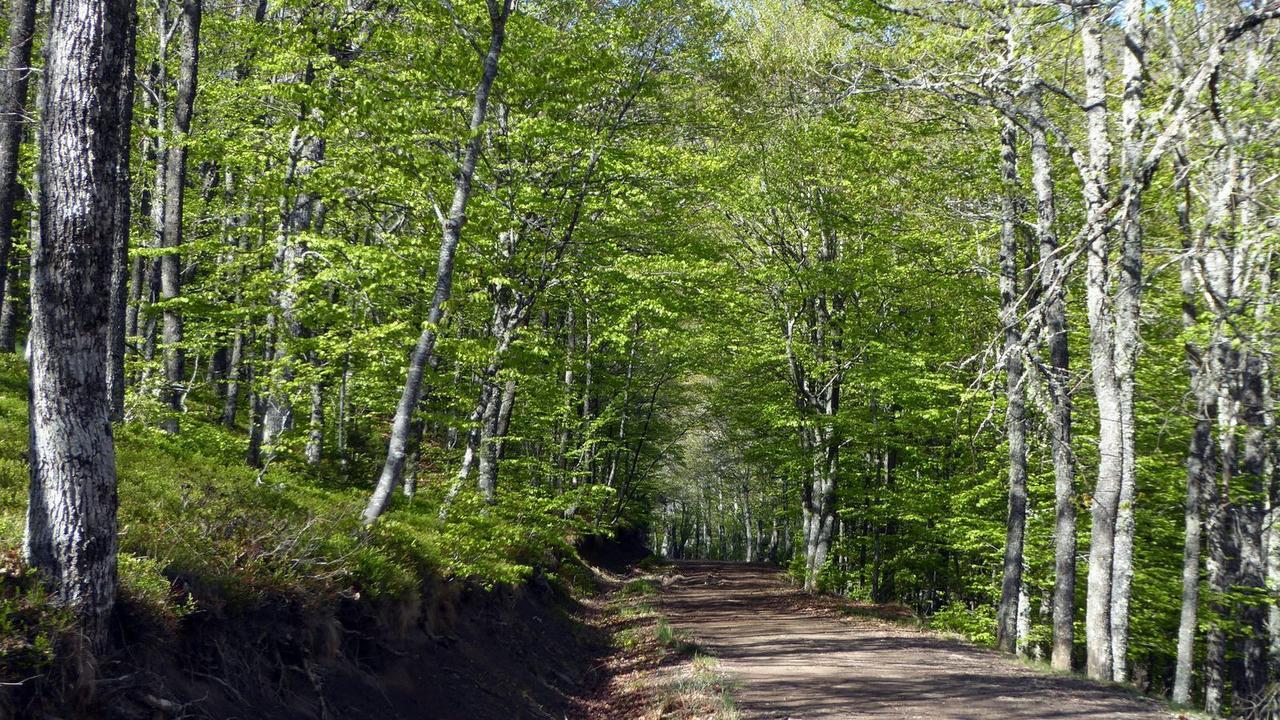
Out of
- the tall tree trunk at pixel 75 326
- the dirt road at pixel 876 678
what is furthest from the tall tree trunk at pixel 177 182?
the dirt road at pixel 876 678

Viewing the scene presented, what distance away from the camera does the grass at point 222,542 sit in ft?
17.4

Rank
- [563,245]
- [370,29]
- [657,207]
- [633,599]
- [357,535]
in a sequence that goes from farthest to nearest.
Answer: [633,599], [657,207], [563,245], [370,29], [357,535]

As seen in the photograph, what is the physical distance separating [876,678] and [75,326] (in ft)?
32.9

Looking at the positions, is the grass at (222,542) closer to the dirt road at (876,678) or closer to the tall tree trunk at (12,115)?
the tall tree trunk at (12,115)

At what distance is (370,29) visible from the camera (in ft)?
43.7

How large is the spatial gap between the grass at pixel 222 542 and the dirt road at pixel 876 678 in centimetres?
419

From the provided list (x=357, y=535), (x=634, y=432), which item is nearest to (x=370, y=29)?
(x=357, y=535)

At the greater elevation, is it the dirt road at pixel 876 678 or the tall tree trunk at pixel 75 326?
the tall tree trunk at pixel 75 326

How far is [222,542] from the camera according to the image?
6.99 m

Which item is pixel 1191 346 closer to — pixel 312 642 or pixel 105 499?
pixel 312 642

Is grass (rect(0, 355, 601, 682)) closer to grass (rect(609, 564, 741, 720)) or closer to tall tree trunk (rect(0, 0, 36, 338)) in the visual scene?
tall tree trunk (rect(0, 0, 36, 338))

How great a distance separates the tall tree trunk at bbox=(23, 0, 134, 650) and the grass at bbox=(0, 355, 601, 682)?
11.6 inches

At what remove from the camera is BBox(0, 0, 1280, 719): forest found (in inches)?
241

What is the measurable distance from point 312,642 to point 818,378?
1834cm
